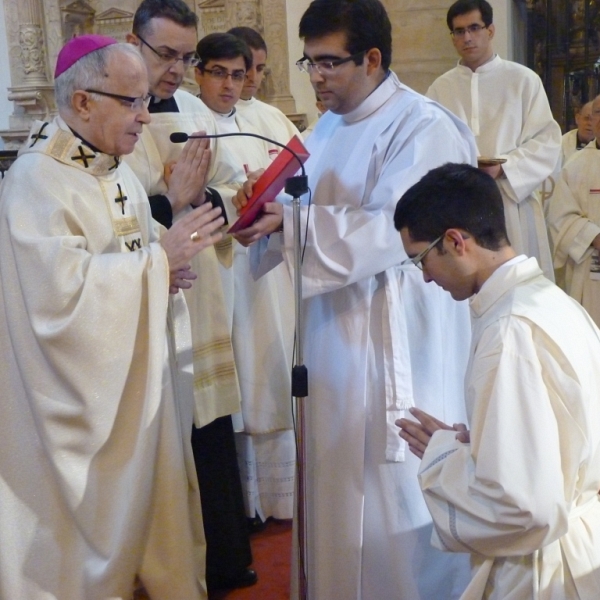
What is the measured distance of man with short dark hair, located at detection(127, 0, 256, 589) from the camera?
3051mm

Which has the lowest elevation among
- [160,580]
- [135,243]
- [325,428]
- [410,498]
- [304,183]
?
[160,580]

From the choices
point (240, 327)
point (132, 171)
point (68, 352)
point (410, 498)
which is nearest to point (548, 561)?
point (410, 498)

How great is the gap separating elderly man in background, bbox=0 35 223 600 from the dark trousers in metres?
0.60

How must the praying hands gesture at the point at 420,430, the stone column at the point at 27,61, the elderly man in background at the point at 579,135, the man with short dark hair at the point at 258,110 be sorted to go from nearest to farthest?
the praying hands gesture at the point at 420,430 → the man with short dark hair at the point at 258,110 → the elderly man in background at the point at 579,135 → the stone column at the point at 27,61

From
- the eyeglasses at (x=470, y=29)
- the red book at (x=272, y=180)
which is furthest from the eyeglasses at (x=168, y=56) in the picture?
the eyeglasses at (x=470, y=29)

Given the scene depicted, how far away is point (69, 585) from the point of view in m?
2.59

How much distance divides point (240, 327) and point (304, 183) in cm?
164

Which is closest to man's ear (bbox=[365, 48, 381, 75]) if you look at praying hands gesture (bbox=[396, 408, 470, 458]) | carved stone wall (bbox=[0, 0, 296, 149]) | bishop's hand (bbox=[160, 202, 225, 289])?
bishop's hand (bbox=[160, 202, 225, 289])

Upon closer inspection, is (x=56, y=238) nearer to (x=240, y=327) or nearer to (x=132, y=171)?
(x=132, y=171)

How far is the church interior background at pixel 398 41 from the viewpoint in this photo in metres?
7.02

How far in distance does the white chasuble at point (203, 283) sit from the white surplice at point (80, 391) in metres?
0.44

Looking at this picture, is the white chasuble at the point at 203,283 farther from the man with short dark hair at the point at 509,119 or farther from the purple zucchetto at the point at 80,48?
the man with short dark hair at the point at 509,119

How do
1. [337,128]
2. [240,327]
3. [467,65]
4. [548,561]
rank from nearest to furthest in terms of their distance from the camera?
1. [548,561]
2. [337,128]
3. [240,327]
4. [467,65]

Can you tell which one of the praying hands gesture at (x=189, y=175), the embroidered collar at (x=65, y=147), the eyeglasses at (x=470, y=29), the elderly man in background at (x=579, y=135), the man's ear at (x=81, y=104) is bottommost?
the elderly man in background at (x=579, y=135)
